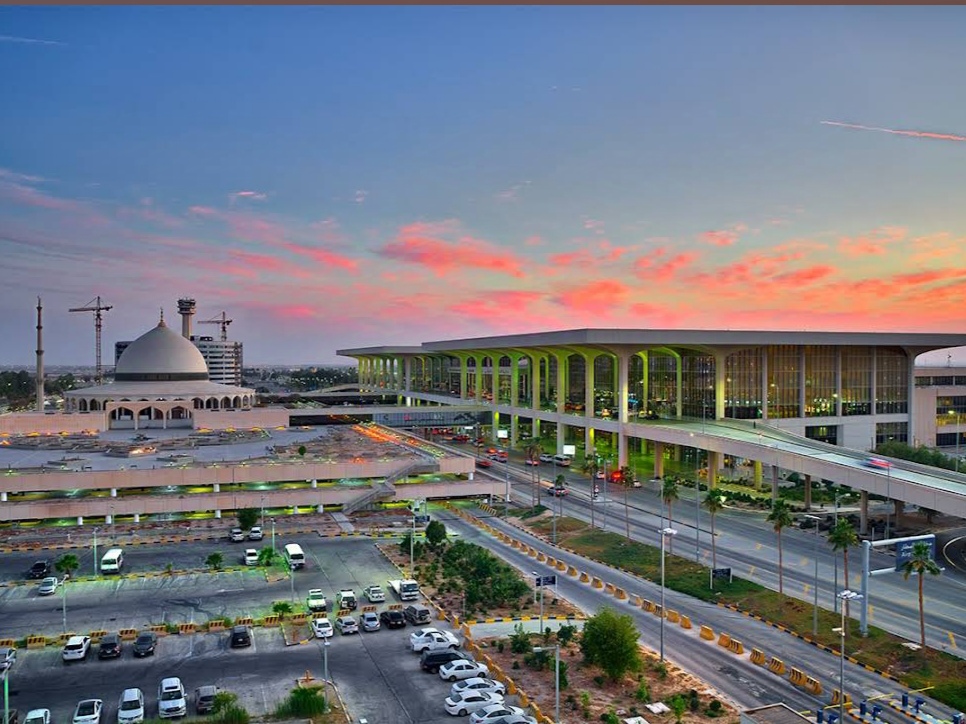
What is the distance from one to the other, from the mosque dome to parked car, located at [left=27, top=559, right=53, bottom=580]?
2733 inches

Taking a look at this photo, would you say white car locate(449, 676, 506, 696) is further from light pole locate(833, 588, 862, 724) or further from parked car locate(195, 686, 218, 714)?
light pole locate(833, 588, 862, 724)

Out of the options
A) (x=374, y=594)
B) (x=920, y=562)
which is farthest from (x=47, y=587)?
(x=920, y=562)

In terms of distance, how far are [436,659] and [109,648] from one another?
49.4 ft

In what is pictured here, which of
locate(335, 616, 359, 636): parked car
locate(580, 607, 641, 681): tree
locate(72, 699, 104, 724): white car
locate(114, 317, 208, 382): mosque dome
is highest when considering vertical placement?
locate(114, 317, 208, 382): mosque dome

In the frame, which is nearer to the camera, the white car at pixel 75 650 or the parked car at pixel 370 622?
the white car at pixel 75 650

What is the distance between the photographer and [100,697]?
104 ft

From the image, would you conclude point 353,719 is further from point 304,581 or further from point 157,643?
point 304,581

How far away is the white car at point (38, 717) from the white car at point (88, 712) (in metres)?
0.94

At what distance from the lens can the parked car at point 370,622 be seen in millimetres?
40000

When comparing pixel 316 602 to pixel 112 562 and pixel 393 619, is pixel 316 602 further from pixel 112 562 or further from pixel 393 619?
pixel 112 562

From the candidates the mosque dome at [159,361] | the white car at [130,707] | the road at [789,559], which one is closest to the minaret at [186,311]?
the mosque dome at [159,361]

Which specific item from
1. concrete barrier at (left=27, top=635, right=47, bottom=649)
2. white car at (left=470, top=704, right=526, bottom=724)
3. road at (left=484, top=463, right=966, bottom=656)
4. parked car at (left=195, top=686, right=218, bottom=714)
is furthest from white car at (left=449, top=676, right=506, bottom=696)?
road at (left=484, top=463, right=966, bottom=656)

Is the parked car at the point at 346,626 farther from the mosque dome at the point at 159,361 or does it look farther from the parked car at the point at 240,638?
the mosque dome at the point at 159,361

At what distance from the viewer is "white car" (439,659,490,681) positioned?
3350cm
